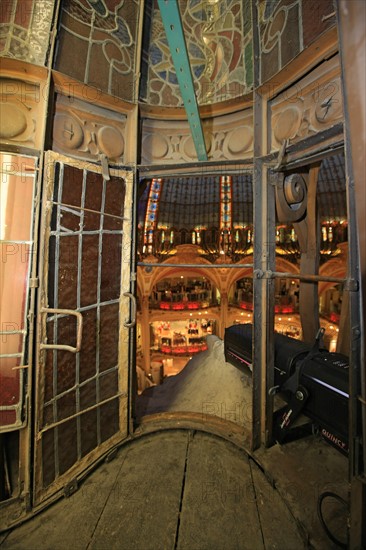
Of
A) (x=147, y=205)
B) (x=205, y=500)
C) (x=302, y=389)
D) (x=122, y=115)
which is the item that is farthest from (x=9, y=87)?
(x=147, y=205)

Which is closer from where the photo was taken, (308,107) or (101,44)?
(308,107)

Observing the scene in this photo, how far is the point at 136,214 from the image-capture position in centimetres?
375

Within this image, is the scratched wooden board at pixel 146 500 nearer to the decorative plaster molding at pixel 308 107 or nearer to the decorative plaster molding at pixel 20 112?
the decorative plaster molding at pixel 20 112

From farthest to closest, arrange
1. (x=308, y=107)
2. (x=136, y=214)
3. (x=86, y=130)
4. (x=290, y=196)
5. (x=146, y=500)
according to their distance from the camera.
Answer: (x=136, y=214)
(x=290, y=196)
(x=86, y=130)
(x=308, y=107)
(x=146, y=500)

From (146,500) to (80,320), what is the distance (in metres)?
2.14

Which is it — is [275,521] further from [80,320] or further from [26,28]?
[26,28]

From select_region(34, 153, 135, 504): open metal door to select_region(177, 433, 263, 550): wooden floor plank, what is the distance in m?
1.26

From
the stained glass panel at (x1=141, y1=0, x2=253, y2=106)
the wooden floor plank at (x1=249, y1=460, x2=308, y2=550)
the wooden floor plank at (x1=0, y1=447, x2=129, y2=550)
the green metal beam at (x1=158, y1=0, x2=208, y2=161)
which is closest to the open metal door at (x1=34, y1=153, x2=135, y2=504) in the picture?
the wooden floor plank at (x1=0, y1=447, x2=129, y2=550)

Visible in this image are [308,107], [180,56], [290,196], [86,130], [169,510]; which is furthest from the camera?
[290,196]

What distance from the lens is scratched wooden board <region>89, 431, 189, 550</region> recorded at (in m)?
2.43

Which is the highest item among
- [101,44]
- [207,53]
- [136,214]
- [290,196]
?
[207,53]

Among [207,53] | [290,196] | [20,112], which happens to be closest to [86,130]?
[20,112]

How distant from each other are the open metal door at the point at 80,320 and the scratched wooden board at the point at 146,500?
20.3 inches

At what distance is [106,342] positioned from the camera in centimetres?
356
